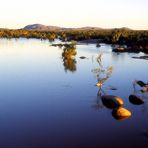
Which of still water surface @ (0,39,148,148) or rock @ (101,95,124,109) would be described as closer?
still water surface @ (0,39,148,148)

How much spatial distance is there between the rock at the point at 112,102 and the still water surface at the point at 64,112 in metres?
0.64

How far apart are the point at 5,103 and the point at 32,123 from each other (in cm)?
678

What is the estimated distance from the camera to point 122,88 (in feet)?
133

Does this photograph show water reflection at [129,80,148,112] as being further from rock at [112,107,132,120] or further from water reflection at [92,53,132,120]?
rock at [112,107,132,120]

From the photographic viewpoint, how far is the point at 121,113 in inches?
1150

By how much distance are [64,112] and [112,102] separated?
17.5 ft

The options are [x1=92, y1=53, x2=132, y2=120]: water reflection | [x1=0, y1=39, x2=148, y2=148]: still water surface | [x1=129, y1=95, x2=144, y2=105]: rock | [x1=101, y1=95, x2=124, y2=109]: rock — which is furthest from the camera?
[x1=129, y1=95, x2=144, y2=105]: rock

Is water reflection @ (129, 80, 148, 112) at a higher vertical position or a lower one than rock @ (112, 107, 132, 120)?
lower

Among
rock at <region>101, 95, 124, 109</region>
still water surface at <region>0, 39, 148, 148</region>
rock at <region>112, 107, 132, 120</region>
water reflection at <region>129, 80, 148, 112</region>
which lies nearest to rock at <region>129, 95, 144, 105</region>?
water reflection at <region>129, 80, 148, 112</region>

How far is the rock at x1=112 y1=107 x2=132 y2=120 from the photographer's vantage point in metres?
29.0

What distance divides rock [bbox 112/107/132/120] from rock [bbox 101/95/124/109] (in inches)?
84.9

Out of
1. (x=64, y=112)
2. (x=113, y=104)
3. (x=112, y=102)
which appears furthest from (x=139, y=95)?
(x=64, y=112)

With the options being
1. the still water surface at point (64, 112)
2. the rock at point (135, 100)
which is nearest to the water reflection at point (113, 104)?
the still water surface at point (64, 112)

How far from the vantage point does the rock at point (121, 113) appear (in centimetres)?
2902
